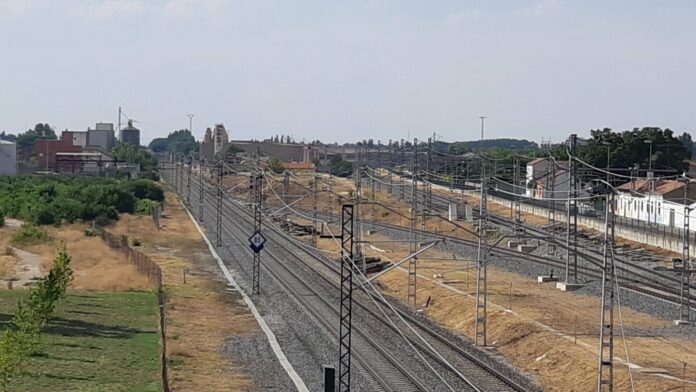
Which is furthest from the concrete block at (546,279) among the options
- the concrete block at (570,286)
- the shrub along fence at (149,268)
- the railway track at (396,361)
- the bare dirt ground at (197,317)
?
the shrub along fence at (149,268)

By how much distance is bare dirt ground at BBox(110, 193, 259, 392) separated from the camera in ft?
74.4

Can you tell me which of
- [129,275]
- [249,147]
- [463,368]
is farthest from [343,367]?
[249,147]

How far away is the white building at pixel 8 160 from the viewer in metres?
118

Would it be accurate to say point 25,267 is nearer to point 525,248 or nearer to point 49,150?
point 525,248

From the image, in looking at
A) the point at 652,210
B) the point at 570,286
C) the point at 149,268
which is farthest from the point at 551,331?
the point at 652,210

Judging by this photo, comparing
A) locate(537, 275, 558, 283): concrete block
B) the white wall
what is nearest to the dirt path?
locate(537, 275, 558, 283): concrete block

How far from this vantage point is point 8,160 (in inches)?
4705

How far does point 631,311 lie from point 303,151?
140629 mm

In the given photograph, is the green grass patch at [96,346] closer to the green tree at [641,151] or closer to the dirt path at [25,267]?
the dirt path at [25,267]

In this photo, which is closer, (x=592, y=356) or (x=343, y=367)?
(x=343, y=367)

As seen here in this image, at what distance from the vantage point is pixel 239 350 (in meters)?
26.2

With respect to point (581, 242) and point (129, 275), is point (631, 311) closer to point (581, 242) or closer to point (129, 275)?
point (129, 275)

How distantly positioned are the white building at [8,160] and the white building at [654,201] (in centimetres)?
7318

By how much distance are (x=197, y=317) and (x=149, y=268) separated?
9611 millimetres
